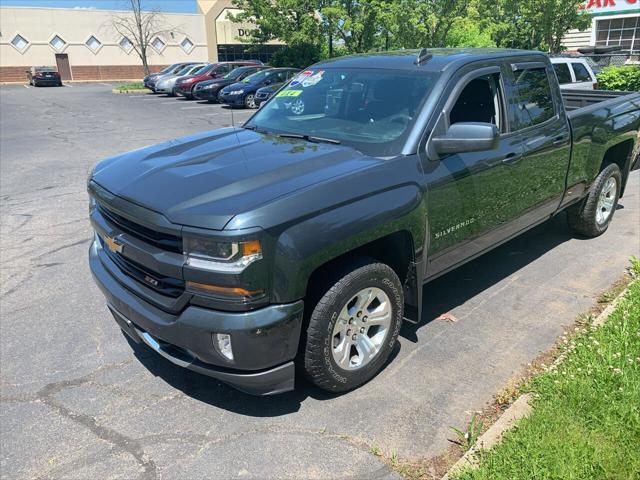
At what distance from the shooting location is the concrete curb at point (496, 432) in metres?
2.59

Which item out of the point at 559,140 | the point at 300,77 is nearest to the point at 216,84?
the point at 300,77

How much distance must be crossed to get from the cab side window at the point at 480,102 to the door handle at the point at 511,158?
22 cm

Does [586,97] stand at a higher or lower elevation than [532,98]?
Answer: lower

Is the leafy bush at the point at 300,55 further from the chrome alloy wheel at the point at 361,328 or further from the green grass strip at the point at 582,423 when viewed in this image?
the green grass strip at the point at 582,423

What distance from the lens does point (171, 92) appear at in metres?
26.9

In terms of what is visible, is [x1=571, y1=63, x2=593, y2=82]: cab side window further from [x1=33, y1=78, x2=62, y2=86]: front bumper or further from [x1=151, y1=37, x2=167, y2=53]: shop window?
[x1=151, y1=37, x2=167, y2=53]: shop window

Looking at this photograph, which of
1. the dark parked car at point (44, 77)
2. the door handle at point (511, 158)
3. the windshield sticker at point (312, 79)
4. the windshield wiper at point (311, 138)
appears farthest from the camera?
the dark parked car at point (44, 77)

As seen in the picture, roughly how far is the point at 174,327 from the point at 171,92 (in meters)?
26.4

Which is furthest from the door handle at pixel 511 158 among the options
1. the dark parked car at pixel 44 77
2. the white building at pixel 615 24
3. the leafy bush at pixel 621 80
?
the dark parked car at pixel 44 77

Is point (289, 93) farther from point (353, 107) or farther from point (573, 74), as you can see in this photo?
point (573, 74)

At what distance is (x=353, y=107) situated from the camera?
387 cm

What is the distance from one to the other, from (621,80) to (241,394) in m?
14.4

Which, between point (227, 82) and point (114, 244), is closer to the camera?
point (114, 244)

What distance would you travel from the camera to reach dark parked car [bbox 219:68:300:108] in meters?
19.6
